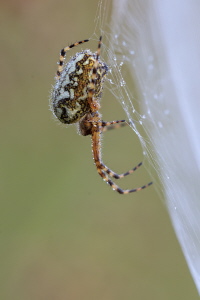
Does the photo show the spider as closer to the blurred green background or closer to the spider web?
the spider web

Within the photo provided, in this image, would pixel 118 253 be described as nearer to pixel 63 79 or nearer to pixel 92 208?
pixel 92 208

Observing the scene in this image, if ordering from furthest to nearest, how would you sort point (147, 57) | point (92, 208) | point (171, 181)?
point (92, 208), point (147, 57), point (171, 181)

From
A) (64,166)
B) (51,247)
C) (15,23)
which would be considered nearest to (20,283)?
(51,247)

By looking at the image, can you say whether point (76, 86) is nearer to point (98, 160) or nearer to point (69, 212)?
point (98, 160)

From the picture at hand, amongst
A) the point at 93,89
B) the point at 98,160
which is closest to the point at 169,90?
the point at 93,89

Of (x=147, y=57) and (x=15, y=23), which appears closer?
(x=147, y=57)

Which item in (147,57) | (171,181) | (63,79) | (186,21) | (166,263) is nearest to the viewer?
(186,21)


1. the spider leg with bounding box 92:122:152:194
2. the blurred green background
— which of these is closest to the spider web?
the spider leg with bounding box 92:122:152:194
